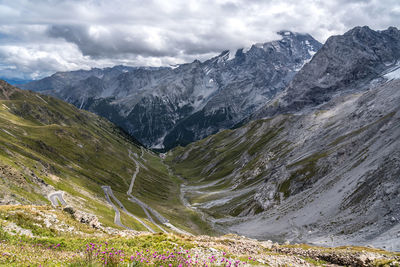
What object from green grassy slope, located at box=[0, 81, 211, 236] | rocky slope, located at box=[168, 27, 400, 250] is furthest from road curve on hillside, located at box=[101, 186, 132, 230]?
rocky slope, located at box=[168, 27, 400, 250]

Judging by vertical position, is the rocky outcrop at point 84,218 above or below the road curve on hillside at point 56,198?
above

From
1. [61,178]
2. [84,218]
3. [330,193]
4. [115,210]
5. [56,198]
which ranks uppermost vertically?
[330,193]

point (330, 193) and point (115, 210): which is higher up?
point (330, 193)

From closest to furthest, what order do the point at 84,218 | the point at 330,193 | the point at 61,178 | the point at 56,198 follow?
the point at 84,218 → the point at 56,198 → the point at 330,193 → the point at 61,178

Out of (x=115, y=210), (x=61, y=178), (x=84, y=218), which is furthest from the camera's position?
(x=61, y=178)

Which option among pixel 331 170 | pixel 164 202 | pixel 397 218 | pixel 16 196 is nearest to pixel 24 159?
pixel 16 196

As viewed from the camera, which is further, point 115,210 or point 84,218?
point 115,210

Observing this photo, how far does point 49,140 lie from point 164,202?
92.7 m

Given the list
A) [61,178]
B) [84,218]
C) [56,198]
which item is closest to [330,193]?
[84,218]

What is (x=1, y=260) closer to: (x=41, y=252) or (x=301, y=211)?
(x=41, y=252)

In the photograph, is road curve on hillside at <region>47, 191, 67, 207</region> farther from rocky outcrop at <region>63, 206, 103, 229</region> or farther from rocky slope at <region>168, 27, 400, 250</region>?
rocky slope at <region>168, 27, 400, 250</region>

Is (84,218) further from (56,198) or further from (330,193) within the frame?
(330,193)

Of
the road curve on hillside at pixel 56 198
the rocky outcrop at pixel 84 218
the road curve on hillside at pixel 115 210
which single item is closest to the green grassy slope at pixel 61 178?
the road curve on hillside at pixel 56 198

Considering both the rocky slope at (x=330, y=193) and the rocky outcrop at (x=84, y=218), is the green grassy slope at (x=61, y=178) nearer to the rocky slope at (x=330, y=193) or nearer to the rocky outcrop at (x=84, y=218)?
the rocky slope at (x=330, y=193)
